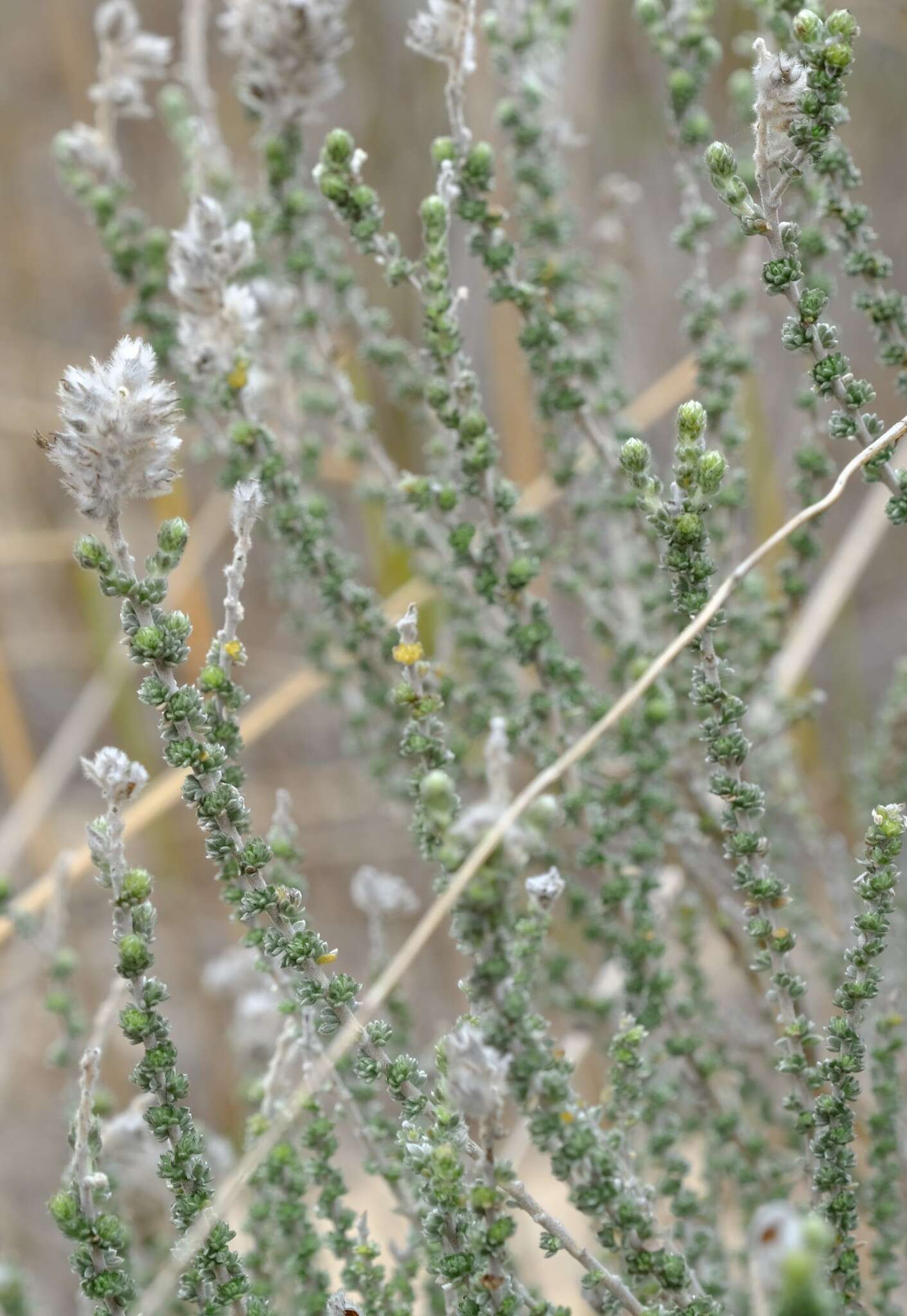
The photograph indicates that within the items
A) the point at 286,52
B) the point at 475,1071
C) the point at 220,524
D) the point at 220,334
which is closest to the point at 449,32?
the point at 286,52

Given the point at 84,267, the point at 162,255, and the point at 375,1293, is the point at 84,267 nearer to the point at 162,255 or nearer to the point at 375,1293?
the point at 162,255

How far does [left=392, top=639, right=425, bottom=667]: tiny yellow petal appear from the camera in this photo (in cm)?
60

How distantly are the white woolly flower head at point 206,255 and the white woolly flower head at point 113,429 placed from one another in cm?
23

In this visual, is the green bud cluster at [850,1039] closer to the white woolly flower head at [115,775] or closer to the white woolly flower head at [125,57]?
the white woolly flower head at [115,775]

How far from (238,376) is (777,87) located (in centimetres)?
38

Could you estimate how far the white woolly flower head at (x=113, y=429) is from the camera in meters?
0.56

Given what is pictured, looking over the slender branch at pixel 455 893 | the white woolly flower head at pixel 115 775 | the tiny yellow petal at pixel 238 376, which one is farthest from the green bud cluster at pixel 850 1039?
the tiny yellow petal at pixel 238 376

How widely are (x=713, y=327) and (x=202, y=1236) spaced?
693 mm

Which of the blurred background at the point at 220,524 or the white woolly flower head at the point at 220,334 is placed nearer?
the white woolly flower head at the point at 220,334

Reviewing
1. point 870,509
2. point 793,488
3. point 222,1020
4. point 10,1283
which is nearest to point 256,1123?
point 10,1283

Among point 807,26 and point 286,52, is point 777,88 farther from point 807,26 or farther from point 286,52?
point 286,52

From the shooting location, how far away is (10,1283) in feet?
2.55

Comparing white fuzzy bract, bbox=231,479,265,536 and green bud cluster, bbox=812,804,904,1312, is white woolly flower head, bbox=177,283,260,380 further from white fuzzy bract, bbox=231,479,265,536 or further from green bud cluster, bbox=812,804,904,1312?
green bud cluster, bbox=812,804,904,1312

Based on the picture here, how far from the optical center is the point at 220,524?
1600mm
